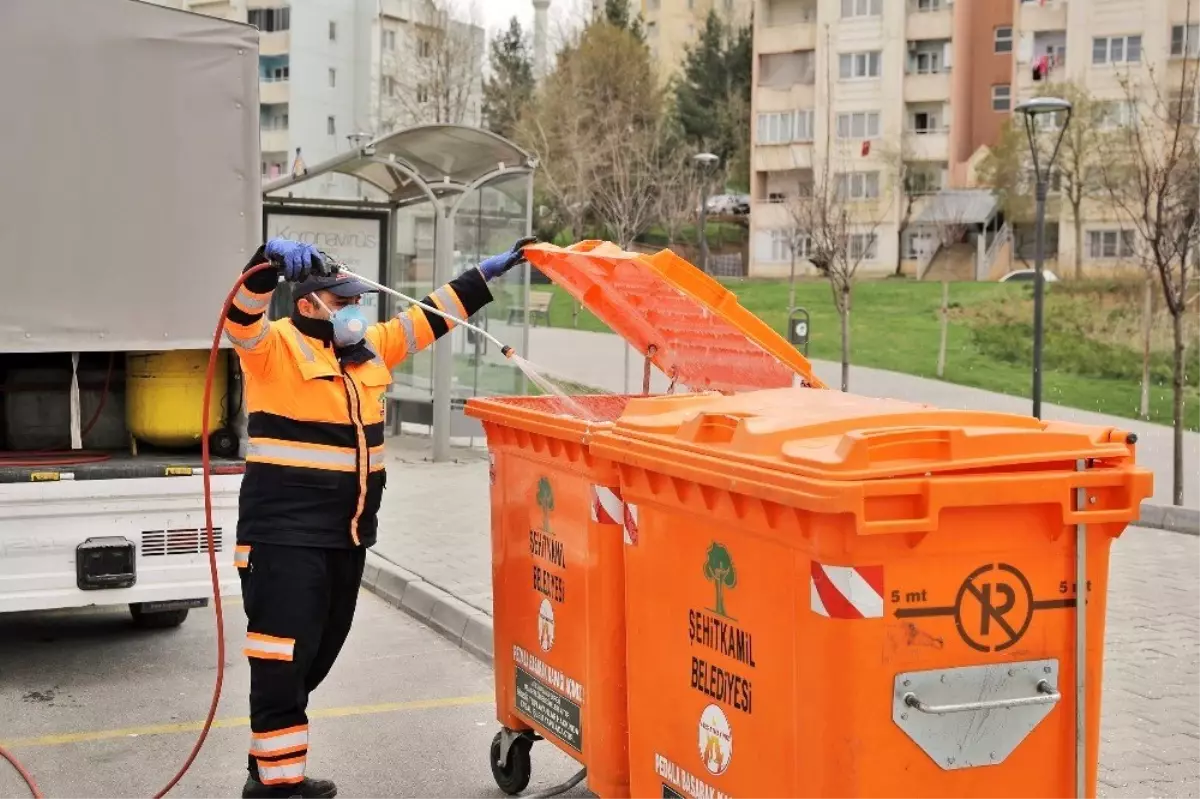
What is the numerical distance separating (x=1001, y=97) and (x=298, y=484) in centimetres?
5478

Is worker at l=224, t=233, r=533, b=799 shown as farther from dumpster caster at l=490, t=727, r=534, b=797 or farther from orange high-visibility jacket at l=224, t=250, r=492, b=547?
dumpster caster at l=490, t=727, r=534, b=797

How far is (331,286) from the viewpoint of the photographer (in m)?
4.77

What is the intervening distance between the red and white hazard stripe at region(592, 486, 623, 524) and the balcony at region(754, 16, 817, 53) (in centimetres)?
5420

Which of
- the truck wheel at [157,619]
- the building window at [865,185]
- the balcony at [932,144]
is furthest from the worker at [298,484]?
the balcony at [932,144]

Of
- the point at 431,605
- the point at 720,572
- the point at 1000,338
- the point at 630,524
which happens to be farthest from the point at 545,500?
the point at 1000,338

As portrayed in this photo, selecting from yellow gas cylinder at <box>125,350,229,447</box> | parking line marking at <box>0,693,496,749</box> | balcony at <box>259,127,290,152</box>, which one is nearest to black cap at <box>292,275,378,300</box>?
parking line marking at <box>0,693,496,749</box>

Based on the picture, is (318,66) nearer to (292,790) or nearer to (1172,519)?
(1172,519)

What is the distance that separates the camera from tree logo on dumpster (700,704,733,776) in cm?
353

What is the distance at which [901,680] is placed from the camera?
10.2 feet

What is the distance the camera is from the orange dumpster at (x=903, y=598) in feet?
10.1

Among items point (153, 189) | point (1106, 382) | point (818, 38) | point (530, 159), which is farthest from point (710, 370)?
point (818, 38)

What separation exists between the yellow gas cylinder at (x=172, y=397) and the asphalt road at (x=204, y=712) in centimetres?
114

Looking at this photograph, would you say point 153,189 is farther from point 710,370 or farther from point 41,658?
point 710,370

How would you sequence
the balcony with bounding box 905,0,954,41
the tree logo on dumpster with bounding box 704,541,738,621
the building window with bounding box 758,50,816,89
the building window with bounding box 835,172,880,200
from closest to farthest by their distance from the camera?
the tree logo on dumpster with bounding box 704,541,738,621 → the building window with bounding box 835,172,880,200 → the balcony with bounding box 905,0,954,41 → the building window with bounding box 758,50,816,89
